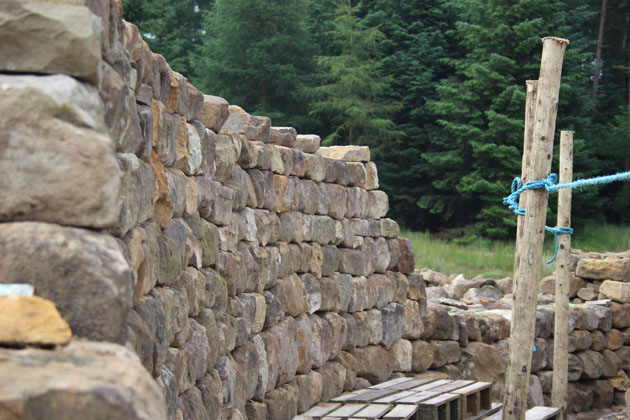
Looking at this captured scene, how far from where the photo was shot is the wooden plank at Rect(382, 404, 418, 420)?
18.9 feet

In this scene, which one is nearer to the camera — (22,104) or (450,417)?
(22,104)

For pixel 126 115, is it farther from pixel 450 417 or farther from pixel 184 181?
pixel 450 417

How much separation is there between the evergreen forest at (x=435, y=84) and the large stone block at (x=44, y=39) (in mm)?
18295

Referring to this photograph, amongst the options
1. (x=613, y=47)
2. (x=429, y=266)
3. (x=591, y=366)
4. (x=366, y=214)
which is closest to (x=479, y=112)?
(x=429, y=266)

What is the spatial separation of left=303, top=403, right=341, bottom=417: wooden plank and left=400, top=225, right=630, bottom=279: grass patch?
9814 millimetres

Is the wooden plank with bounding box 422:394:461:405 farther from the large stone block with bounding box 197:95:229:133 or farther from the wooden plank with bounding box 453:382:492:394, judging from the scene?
the large stone block with bounding box 197:95:229:133

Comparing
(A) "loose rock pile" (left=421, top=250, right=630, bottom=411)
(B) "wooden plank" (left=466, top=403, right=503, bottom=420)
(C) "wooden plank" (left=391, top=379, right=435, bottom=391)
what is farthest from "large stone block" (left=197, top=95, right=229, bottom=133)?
(A) "loose rock pile" (left=421, top=250, right=630, bottom=411)

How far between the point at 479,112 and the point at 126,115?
18671mm

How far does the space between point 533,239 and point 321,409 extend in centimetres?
199

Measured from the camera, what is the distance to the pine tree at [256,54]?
2309cm

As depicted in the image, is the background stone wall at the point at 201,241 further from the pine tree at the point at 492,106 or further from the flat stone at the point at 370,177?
the pine tree at the point at 492,106

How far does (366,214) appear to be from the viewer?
25.5 ft

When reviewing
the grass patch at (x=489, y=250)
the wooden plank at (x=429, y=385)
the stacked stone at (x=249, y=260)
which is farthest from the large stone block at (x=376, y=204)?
the grass patch at (x=489, y=250)

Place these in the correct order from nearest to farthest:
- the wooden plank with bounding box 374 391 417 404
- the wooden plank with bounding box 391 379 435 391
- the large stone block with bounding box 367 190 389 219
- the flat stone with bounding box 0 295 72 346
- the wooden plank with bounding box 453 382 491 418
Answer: the flat stone with bounding box 0 295 72 346 → the wooden plank with bounding box 374 391 417 404 → the wooden plank with bounding box 453 382 491 418 → the wooden plank with bounding box 391 379 435 391 → the large stone block with bounding box 367 190 389 219
